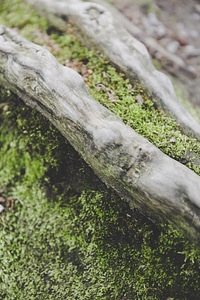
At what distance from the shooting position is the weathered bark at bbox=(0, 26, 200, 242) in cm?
254

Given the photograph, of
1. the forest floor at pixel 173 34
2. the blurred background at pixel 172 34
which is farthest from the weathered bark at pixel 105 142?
the forest floor at pixel 173 34

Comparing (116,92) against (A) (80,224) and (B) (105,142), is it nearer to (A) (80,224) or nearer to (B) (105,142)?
(B) (105,142)

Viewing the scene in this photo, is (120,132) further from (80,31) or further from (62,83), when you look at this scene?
(80,31)

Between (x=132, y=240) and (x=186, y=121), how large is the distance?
3.92ft

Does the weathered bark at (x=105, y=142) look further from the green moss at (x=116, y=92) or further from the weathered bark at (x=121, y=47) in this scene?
the weathered bark at (x=121, y=47)

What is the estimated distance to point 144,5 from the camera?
256 inches

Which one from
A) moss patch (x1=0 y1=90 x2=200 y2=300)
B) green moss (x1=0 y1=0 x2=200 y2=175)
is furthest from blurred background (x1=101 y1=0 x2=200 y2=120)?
moss patch (x1=0 y1=90 x2=200 y2=300)

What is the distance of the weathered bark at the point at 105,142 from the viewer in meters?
2.54

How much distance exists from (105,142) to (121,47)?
5.10 ft

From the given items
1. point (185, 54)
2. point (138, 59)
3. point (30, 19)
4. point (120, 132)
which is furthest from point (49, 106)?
point (185, 54)

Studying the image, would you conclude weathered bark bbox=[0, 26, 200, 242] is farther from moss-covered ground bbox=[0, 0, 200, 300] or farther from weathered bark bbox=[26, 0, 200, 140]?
weathered bark bbox=[26, 0, 200, 140]

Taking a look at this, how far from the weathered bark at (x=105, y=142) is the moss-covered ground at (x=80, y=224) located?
0.22 meters

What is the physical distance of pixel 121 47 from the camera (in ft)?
12.8

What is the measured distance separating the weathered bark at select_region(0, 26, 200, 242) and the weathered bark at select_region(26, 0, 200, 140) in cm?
77
